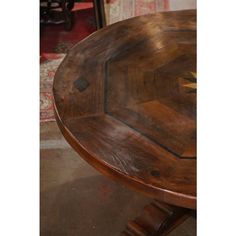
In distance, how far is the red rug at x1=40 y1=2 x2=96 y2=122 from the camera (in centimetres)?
Answer: 178

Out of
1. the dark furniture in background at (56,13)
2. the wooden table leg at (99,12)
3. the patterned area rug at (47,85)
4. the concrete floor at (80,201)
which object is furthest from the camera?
the dark furniture in background at (56,13)

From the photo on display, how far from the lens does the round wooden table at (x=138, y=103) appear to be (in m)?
0.71

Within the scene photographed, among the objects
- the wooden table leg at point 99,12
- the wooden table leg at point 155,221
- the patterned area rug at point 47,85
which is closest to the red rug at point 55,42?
the patterned area rug at point 47,85

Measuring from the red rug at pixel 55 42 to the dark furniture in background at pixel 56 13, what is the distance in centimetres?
3

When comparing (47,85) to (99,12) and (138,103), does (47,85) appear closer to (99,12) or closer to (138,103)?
Result: (99,12)

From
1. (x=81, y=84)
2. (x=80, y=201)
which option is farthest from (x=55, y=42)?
(x=81, y=84)

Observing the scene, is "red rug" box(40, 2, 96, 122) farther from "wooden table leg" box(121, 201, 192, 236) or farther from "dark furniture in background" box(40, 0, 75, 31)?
"wooden table leg" box(121, 201, 192, 236)

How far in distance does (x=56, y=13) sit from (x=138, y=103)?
157cm

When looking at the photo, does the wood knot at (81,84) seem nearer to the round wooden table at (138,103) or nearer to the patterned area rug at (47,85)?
the round wooden table at (138,103)

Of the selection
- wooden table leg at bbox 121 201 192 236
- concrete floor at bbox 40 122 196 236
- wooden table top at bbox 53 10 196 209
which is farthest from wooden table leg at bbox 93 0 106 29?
wooden table leg at bbox 121 201 192 236
